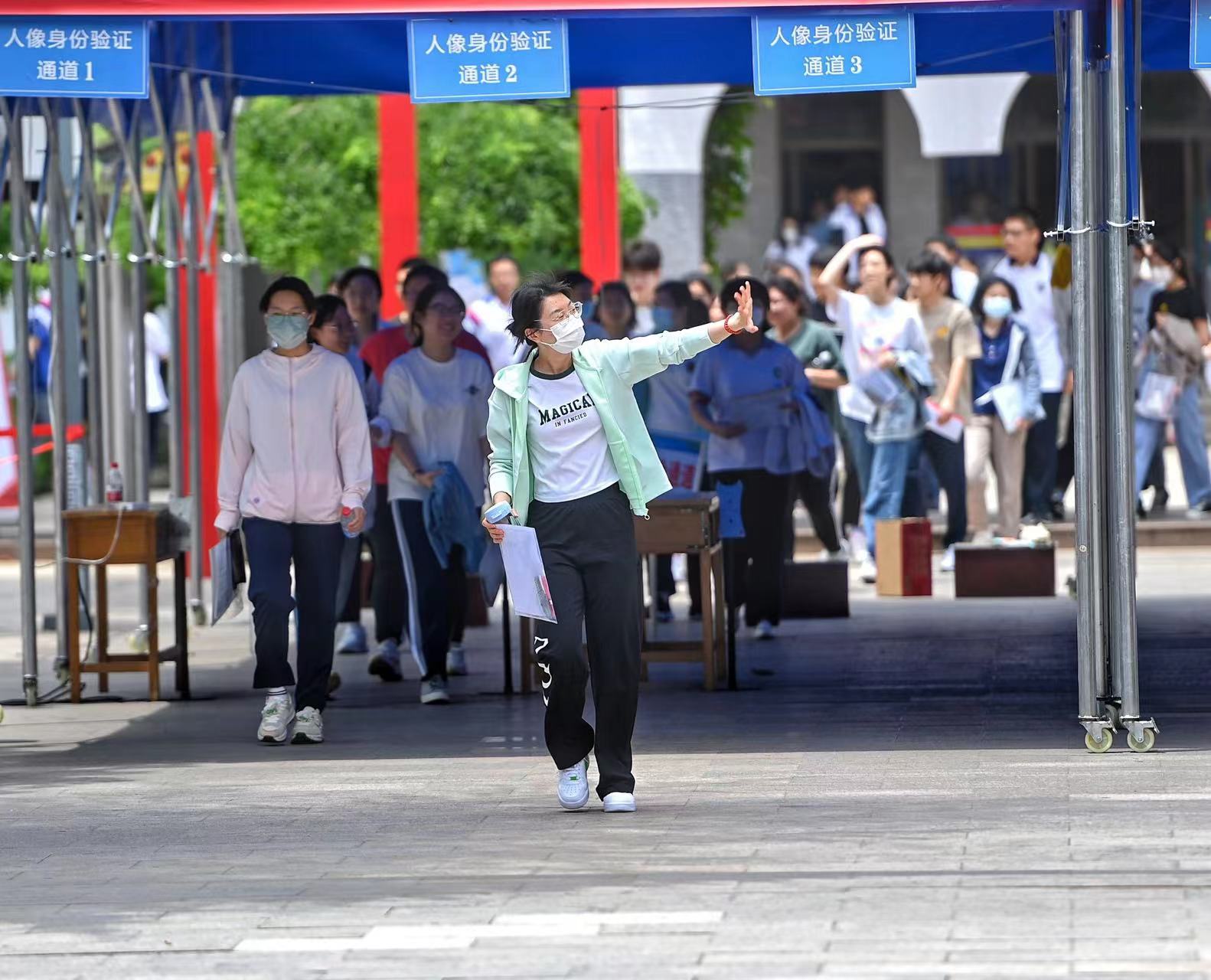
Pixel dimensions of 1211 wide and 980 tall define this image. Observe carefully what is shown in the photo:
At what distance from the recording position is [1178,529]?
63.5 feet

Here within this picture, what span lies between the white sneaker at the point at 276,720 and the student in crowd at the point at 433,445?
51.5 inches

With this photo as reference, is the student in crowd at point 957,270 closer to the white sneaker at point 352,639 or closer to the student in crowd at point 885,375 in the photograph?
the student in crowd at point 885,375

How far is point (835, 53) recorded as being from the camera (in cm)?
1018

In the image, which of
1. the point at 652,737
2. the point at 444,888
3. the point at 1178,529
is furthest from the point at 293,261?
the point at 444,888

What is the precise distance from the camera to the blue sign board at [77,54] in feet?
34.1

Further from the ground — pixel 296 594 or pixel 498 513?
pixel 498 513

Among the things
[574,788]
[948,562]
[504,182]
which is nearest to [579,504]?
[574,788]

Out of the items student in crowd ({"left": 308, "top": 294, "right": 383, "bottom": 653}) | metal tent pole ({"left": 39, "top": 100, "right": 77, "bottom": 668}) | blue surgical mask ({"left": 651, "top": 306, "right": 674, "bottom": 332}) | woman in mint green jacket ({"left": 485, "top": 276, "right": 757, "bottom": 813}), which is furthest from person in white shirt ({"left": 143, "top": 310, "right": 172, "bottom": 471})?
woman in mint green jacket ({"left": 485, "top": 276, "right": 757, "bottom": 813})

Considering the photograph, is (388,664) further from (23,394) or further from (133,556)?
(23,394)

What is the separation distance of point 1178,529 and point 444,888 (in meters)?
12.4

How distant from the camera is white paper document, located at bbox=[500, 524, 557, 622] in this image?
9.06 meters

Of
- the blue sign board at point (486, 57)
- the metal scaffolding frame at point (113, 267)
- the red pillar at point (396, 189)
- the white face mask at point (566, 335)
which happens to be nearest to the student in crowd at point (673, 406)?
the metal scaffolding frame at point (113, 267)

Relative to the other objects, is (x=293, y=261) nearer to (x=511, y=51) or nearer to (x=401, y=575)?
(x=401, y=575)

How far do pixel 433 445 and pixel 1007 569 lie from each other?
4.87 metres
